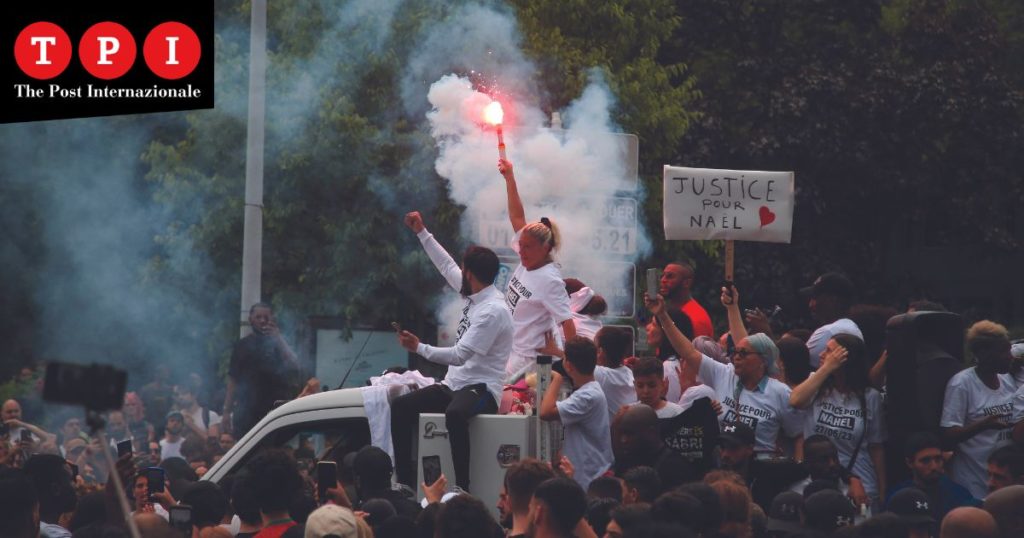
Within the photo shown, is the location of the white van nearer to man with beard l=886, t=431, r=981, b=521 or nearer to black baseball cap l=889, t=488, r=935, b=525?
black baseball cap l=889, t=488, r=935, b=525

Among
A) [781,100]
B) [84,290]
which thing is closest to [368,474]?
[84,290]

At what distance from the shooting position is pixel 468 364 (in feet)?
27.2

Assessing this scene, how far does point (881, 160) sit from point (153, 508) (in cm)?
2105

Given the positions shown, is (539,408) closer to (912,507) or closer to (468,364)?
(468,364)

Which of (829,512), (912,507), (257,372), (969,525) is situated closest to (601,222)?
(257,372)

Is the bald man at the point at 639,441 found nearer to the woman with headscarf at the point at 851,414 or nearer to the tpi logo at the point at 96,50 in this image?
the woman with headscarf at the point at 851,414


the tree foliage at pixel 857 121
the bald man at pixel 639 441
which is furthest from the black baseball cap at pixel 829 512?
the tree foliage at pixel 857 121

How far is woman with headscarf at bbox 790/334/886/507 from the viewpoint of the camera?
8336 mm

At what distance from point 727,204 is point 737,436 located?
7.45ft

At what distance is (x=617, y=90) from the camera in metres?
18.0

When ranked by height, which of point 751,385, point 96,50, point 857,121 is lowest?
point 751,385

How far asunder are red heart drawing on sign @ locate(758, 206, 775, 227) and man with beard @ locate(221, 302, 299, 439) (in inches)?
148

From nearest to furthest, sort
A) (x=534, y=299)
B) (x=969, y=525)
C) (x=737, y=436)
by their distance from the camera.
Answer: (x=969, y=525)
(x=737, y=436)
(x=534, y=299)

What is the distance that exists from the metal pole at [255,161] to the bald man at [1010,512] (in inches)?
389
